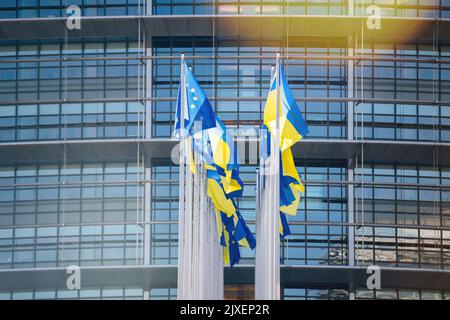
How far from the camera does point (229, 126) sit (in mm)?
41188

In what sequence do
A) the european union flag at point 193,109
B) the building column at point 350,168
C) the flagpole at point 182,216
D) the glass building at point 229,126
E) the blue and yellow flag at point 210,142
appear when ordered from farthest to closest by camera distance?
the glass building at point 229,126 < the building column at point 350,168 < the blue and yellow flag at point 210,142 < the european union flag at point 193,109 < the flagpole at point 182,216

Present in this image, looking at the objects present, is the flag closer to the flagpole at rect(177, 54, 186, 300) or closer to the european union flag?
the european union flag

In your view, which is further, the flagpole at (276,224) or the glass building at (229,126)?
the glass building at (229,126)

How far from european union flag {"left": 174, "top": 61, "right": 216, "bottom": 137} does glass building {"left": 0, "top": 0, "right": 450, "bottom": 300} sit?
17.3 meters

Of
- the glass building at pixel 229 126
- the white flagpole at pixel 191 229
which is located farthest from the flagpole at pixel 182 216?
the glass building at pixel 229 126

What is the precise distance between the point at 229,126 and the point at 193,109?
61.8 feet

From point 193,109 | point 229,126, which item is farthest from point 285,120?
point 229,126

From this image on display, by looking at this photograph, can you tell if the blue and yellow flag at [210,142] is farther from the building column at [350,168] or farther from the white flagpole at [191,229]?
the building column at [350,168]

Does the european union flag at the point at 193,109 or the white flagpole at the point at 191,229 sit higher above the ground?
the european union flag at the point at 193,109

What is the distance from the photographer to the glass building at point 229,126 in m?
40.5

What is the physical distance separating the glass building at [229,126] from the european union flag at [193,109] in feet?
56.6

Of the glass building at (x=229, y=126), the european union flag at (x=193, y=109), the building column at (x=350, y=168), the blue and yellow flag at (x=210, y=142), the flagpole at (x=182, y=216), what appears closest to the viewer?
the flagpole at (x=182, y=216)
